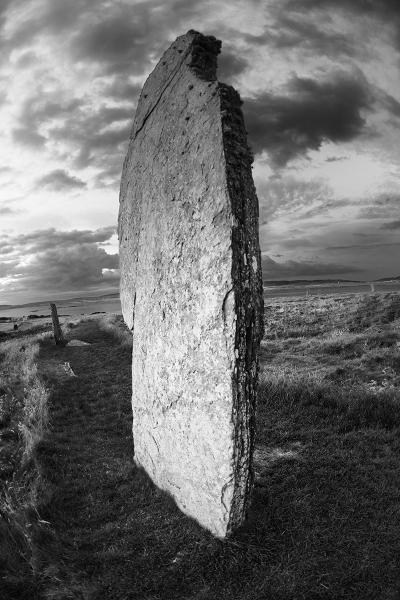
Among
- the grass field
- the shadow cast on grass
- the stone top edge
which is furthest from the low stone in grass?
the stone top edge

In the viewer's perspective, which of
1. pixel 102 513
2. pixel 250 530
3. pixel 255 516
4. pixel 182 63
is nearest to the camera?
pixel 250 530

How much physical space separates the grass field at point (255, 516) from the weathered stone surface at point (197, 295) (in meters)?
0.40

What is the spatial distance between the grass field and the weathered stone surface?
1.31 ft

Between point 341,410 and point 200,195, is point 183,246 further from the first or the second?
point 341,410

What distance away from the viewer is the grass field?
3.66m

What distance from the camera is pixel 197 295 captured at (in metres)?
4.23

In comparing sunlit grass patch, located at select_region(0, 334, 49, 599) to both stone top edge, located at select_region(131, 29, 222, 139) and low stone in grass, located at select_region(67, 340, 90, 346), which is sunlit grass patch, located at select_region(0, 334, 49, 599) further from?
low stone in grass, located at select_region(67, 340, 90, 346)

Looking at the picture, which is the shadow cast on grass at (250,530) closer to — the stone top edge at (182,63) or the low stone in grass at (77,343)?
the stone top edge at (182,63)

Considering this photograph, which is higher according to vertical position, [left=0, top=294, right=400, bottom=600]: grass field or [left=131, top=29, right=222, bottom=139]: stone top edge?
[left=131, top=29, right=222, bottom=139]: stone top edge

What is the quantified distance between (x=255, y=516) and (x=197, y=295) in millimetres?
2594

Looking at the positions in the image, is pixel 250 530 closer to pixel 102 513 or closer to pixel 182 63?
pixel 102 513

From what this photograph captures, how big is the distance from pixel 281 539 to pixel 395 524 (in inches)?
51.7

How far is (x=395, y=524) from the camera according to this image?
4.35 meters

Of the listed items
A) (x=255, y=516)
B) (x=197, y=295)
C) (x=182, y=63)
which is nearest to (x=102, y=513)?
(x=255, y=516)
